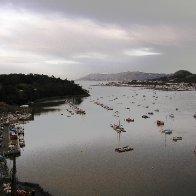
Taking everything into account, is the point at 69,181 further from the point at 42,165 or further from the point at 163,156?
the point at 163,156

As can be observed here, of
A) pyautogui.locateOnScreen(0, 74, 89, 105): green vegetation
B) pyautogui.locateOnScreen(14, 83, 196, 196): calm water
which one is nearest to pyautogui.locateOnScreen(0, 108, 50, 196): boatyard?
pyautogui.locateOnScreen(14, 83, 196, 196): calm water

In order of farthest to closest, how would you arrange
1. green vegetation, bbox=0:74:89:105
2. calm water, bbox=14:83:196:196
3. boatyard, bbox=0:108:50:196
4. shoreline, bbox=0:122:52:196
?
green vegetation, bbox=0:74:89:105 → calm water, bbox=14:83:196:196 → shoreline, bbox=0:122:52:196 → boatyard, bbox=0:108:50:196

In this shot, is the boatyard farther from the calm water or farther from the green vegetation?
the green vegetation

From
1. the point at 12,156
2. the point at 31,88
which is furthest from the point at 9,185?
the point at 31,88

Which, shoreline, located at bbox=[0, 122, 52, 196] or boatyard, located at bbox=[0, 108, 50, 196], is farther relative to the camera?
shoreline, located at bbox=[0, 122, 52, 196]

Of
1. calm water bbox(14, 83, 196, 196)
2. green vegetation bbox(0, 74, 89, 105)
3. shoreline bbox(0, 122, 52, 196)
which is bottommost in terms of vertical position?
calm water bbox(14, 83, 196, 196)

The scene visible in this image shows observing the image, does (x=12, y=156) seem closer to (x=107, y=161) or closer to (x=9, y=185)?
(x=107, y=161)

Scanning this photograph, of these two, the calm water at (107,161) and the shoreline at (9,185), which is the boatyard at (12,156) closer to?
the shoreline at (9,185)

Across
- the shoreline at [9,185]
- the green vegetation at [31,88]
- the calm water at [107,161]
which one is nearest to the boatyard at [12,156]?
the shoreline at [9,185]

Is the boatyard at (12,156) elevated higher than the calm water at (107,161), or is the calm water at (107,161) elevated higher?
the boatyard at (12,156)
